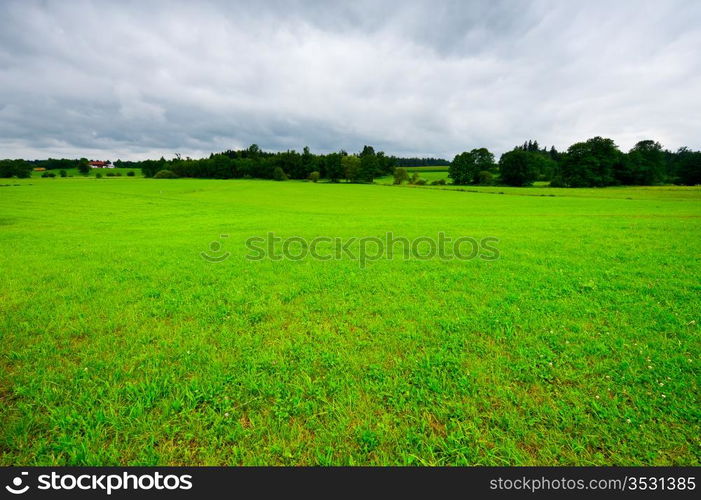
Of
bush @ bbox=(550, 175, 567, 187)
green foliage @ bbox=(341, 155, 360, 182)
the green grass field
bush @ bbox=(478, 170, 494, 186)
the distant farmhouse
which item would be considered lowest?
the green grass field

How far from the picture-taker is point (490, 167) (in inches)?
4161

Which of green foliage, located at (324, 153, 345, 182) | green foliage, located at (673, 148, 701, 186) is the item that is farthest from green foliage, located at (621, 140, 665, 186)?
green foliage, located at (324, 153, 345, 182)

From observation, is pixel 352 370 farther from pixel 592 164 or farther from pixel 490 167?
pixel 490 167

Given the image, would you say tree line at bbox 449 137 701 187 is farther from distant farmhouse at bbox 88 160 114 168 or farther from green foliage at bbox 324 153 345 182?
distant farmhouse at bbox 88 160 114 168

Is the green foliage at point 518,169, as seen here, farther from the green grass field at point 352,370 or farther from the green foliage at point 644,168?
the green grass field at point 352,370

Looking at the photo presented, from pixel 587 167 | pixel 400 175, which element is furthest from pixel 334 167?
pixel 587 167

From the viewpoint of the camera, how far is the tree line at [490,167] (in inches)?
3305

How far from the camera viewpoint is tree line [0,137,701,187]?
3305 inches

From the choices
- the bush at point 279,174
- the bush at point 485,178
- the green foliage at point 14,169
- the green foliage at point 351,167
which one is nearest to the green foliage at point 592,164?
the bush at point 485,178

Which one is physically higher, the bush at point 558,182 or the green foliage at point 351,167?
the green foliage at point 351,167

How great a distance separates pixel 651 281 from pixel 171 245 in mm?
18910
